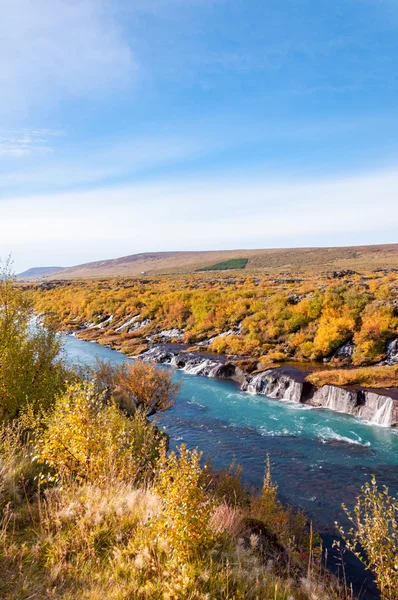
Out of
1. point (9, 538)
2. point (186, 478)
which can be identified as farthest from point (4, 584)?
point (186, 478)

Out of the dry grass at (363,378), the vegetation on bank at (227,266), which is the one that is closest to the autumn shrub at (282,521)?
the dry grass at (363,378)

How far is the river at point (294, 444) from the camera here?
14281mm

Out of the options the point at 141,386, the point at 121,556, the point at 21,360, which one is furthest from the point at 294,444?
the point at 121,556

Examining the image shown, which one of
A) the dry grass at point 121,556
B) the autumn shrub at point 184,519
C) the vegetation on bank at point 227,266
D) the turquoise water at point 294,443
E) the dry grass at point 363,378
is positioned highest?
the vegetation on bank at point 227,266

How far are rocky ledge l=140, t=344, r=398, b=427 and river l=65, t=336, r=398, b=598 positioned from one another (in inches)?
33.3

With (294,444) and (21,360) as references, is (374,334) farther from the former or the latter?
(21,360)

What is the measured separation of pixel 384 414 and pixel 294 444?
6215mm

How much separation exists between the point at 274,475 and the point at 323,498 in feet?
7.22

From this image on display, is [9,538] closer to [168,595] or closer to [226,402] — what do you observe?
[168,595]

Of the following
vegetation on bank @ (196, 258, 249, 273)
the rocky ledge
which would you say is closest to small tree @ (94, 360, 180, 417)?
the rocky ledge

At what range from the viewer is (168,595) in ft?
13.6

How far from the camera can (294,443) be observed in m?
18.7

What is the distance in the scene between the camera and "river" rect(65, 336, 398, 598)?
14.3 m

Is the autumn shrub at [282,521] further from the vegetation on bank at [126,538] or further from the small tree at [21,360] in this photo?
the small tree at [21,360]
